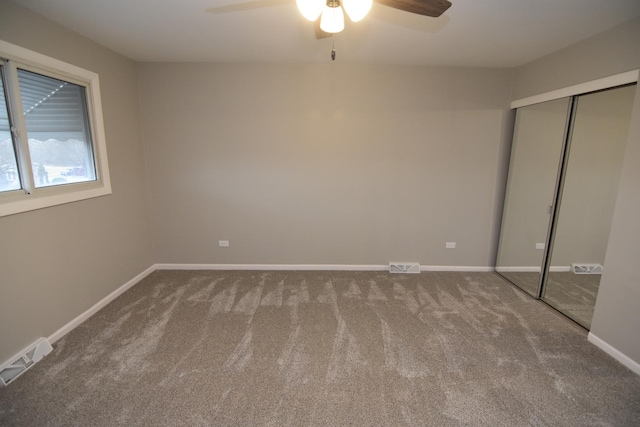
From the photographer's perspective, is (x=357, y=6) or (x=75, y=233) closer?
(x=357, y=6)

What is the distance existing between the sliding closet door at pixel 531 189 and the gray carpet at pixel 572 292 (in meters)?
0.08

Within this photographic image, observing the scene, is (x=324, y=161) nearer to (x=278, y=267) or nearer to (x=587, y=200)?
(x=278, y=267)

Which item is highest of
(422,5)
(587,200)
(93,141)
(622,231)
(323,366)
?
(422,5)

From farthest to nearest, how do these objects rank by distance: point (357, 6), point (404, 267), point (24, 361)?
point (404, 267), point (24, 361), point (357, 6)

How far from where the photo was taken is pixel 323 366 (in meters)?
2.02

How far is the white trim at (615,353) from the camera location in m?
1.97

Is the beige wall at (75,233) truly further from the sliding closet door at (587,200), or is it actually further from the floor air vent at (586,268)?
the floor air vent at (586,268)

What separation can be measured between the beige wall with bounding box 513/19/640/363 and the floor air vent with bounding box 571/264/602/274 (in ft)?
1.13

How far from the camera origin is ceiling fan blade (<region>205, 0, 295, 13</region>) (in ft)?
6.22

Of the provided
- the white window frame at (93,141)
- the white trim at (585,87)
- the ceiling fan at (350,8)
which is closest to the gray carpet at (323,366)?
the white window frame at (93,141)

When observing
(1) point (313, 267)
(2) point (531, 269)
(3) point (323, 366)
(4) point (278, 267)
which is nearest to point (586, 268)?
(2) point (531, 269)

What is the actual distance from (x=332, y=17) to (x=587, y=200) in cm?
292

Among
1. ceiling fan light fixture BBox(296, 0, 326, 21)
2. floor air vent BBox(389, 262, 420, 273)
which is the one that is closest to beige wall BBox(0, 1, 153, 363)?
ceiling fan light fixture BBox(296, 0, 326, 21)

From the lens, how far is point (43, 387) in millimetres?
1808
